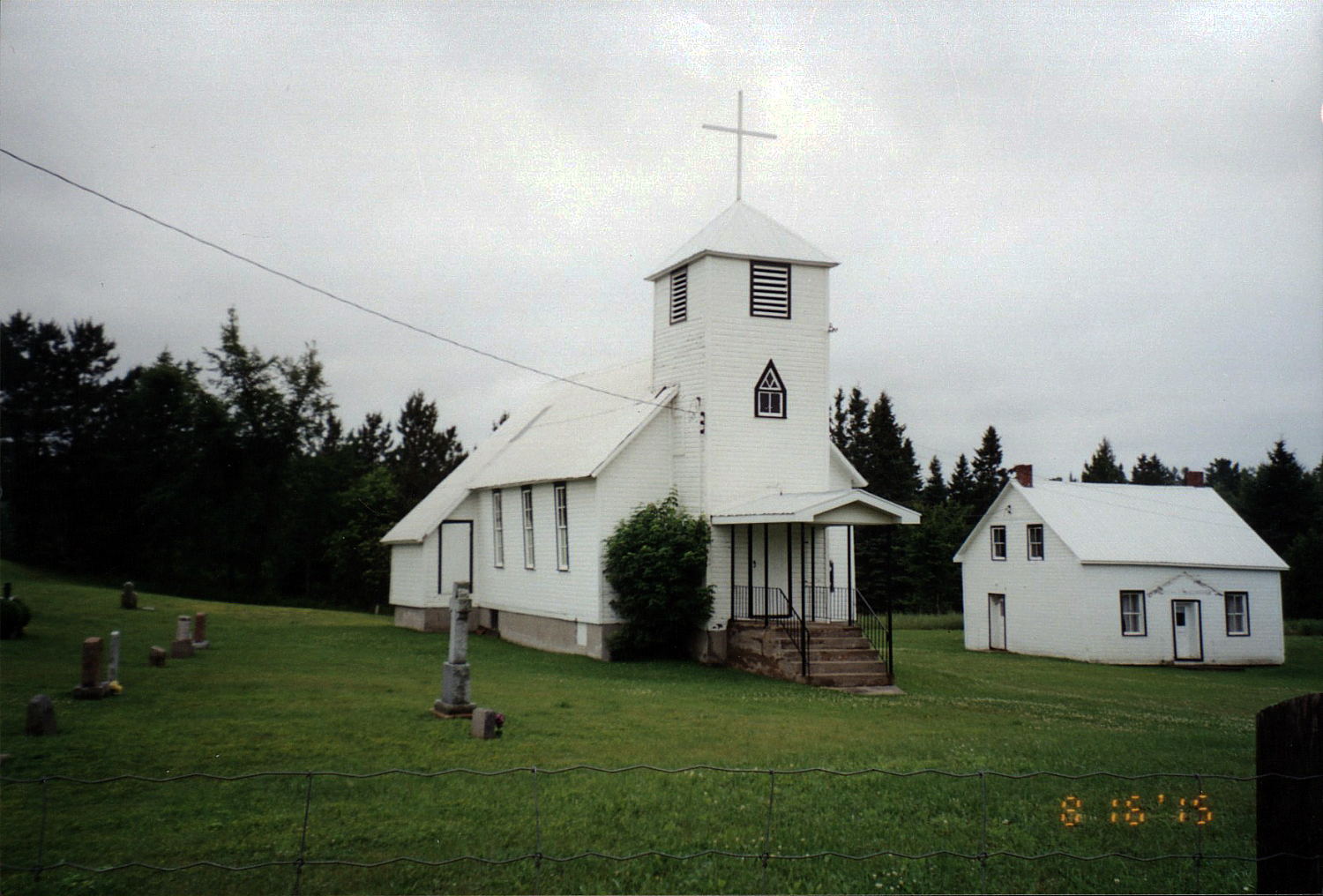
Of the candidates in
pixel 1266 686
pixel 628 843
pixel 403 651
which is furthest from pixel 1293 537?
pixel 628 843

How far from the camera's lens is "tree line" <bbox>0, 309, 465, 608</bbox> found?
3619 cm

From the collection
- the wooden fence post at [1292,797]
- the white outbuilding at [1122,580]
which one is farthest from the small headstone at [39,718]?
the white outbuilding at [1122,580]

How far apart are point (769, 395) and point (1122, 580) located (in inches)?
682

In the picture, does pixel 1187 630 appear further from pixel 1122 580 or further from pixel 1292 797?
pixel 1292 797

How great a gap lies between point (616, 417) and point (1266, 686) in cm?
1919

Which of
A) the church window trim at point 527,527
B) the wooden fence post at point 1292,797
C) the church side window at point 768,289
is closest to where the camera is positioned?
the wooden fence post at point 1292,797

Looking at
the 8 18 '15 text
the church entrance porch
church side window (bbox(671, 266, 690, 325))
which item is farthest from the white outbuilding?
the 8 18 '15 text

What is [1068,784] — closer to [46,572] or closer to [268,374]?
[46,572]

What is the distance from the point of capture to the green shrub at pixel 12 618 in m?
20.9

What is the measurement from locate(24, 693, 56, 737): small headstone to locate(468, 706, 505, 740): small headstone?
194 inches

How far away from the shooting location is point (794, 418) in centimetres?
2569

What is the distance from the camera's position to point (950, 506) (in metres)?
72.4

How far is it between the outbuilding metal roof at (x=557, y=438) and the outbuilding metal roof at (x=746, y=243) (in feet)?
11.5

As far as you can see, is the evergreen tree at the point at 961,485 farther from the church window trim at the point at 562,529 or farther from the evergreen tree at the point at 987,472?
the church window trim at the point at 562,529
